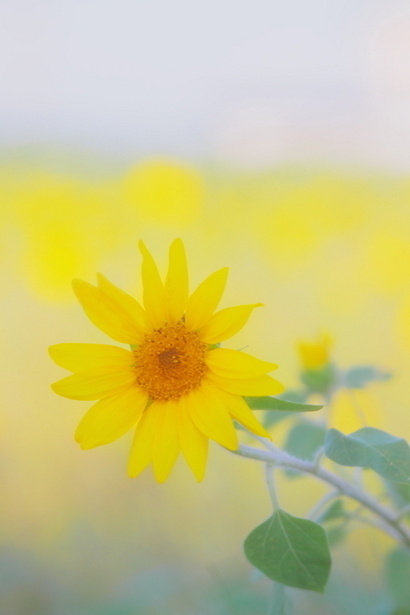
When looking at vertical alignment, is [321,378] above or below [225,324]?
below

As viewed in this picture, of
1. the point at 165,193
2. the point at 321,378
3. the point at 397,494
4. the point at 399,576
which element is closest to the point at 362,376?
the point at 321,378

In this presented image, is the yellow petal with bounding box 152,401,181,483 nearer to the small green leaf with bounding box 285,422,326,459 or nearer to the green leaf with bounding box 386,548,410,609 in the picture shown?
the small green leaf with bounding box 285,422,326,459

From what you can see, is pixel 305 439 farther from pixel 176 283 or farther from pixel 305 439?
pixel 176 283

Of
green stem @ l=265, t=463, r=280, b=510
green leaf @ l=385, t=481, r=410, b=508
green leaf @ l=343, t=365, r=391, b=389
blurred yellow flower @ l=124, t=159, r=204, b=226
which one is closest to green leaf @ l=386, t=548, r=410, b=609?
green leaf @ l=385, t=481, r=410, b=508

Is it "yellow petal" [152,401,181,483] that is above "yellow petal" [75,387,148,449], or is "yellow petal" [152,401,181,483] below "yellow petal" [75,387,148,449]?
below

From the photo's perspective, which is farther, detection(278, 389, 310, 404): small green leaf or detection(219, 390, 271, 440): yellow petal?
detection(278, 389, 310, 404): small green leaf

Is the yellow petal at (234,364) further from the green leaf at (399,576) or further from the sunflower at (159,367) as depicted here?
the green leaf at (399,576)

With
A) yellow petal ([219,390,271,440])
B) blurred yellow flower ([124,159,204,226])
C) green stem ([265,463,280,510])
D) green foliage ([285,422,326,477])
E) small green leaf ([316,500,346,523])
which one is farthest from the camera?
blurred yellow flower ([124,159,204,226])

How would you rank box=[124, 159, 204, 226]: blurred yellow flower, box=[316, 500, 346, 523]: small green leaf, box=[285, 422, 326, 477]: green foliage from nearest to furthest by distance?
box=[316, 500, 346, 523]: small green leaf, box=[285, 422, 326, 477]: green foliage, box=[124, 159, 204, 226]: blurred yellow flower
